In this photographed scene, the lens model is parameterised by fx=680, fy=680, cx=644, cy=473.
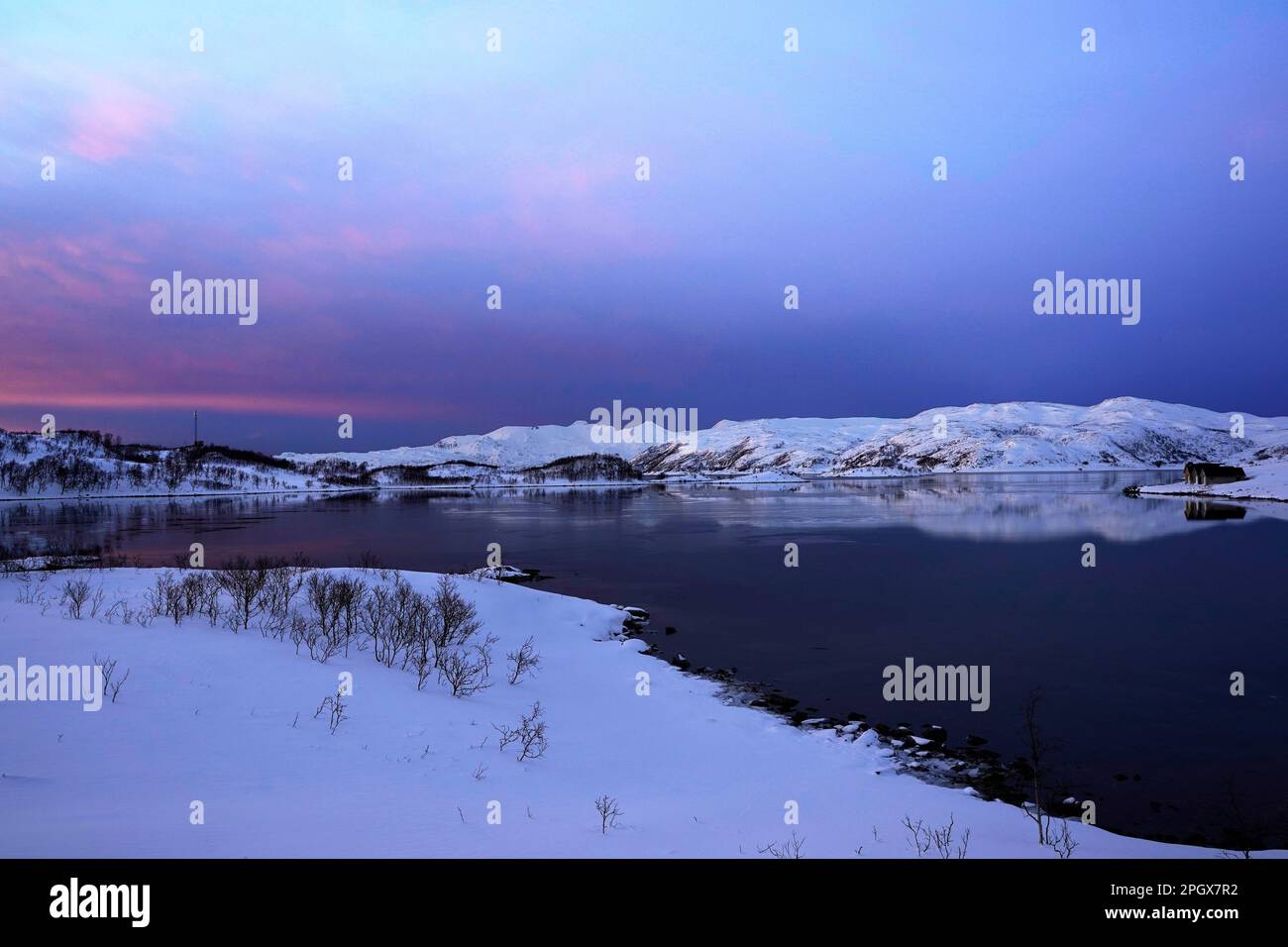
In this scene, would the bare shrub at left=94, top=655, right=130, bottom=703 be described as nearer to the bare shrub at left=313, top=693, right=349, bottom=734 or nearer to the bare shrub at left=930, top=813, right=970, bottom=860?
the bare shrub at left=313, top=693, right=349, bottom=734

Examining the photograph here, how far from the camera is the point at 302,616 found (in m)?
17.6

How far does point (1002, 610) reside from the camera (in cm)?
2531

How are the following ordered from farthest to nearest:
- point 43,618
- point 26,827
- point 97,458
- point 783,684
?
1. point 97,458
2. point 783,684
3. point 43,618
4. point 26,827

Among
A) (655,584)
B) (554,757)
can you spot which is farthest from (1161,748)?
(655,584)

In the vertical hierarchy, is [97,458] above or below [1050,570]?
above

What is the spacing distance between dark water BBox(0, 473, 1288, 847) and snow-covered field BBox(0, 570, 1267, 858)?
3193 millimetres

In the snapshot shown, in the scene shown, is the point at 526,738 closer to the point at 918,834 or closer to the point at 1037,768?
the point at 918,834

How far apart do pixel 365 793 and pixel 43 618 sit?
1180cm

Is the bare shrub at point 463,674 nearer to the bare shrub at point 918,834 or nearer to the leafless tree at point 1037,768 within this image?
the bare shrub at point 918,834

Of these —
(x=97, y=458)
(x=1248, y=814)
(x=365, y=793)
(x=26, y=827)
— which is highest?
(x=97, y=458)

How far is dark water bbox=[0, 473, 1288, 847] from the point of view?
1248 centimetres

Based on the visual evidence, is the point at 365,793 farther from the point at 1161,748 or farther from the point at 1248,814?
the point at 1161,748

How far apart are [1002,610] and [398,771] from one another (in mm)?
23224

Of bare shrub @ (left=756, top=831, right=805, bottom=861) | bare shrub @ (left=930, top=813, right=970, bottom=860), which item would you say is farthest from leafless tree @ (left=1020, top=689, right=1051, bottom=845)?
bare shrub @ (left=756, top=831, right=805, bottom=861)
